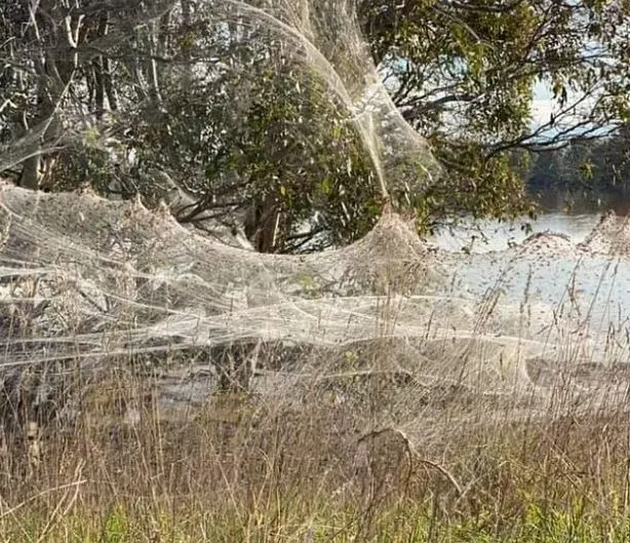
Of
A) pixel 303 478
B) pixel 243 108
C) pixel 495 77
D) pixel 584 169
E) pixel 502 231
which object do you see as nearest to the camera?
pixel 303 478

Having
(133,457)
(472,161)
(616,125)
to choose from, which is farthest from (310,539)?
(616,125)

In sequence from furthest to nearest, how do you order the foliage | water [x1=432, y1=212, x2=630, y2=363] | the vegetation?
the vegetation, the foliage, water [x1=432, y1=212, x2=630, y2=363]

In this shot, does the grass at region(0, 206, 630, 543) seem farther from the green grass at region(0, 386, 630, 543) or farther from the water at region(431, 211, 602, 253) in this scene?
the water at region(431, 211, 602, 253)

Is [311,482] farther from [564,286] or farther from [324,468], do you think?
[564,286]

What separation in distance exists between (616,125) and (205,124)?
275cm

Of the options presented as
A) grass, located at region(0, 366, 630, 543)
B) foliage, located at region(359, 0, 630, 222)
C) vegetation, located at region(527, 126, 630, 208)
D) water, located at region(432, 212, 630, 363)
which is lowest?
grass, located at region(0, 366, 630, 543)

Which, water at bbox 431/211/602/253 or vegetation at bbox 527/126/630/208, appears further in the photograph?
vegetation at bbox 527/126/630/208

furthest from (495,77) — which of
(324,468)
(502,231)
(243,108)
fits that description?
(324,468)

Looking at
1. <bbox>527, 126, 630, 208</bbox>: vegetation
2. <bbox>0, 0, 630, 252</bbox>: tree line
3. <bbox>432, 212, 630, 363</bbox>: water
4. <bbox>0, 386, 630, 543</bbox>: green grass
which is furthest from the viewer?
<bbox>527, 126, 630, 208</bbox>: vegetation

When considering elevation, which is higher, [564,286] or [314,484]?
[564,286]

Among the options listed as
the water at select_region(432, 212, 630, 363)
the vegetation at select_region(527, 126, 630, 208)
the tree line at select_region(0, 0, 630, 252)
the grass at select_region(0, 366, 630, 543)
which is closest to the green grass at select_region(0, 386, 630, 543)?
the grass at select_region(0, 366, 630, 543)

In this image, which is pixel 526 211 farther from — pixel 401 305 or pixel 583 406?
pixel 583 406

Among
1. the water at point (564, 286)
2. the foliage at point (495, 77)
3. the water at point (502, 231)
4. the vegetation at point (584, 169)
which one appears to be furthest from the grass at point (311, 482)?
the vegetation at point (584, 169)

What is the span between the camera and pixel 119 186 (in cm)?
589
